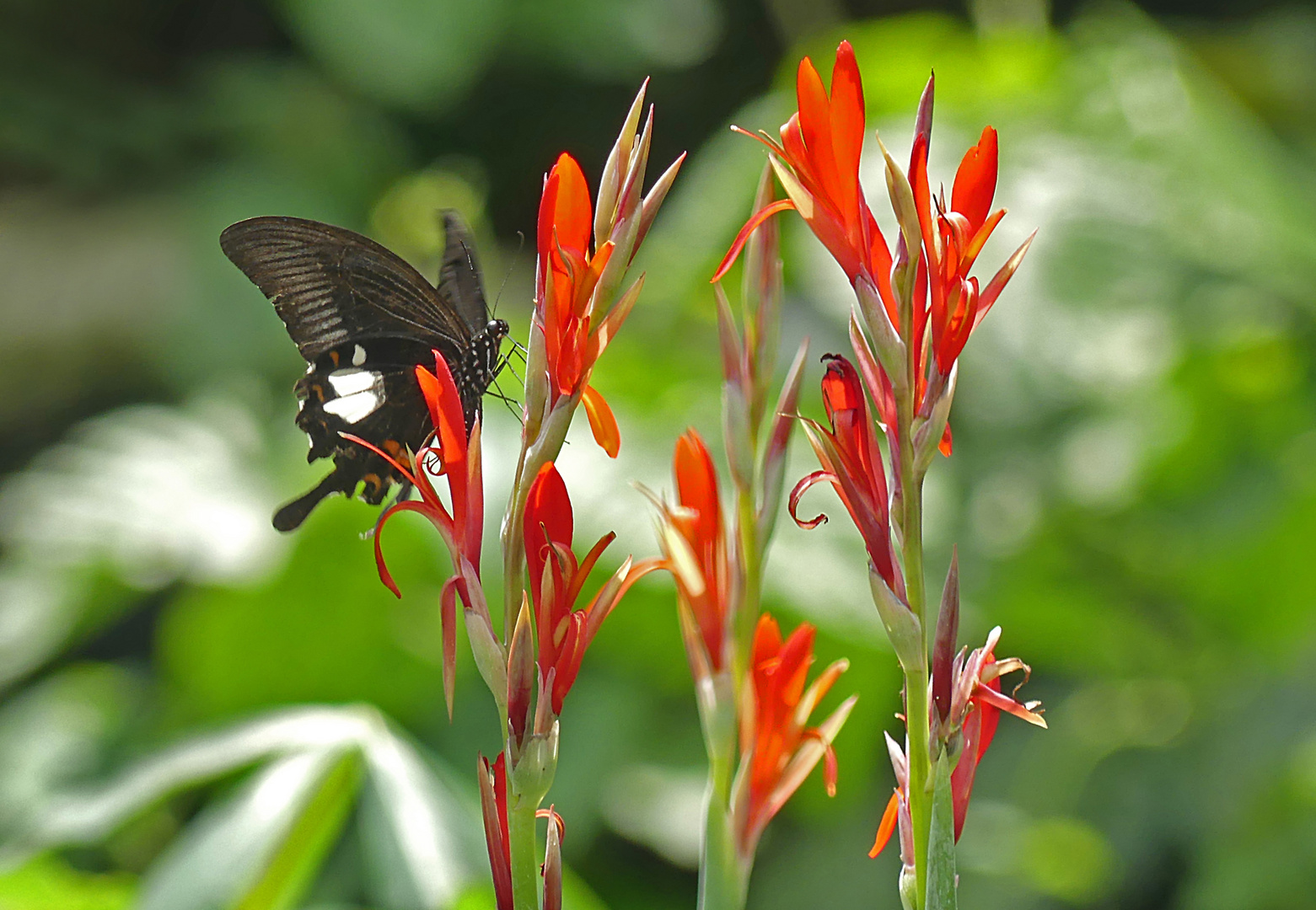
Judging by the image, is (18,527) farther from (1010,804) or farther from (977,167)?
(977,167)

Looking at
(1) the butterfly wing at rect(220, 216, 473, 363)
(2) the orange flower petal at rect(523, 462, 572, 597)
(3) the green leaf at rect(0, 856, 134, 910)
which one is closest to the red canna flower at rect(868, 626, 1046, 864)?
(2) the orange flower petal at rect(523, 462, 572, 597)

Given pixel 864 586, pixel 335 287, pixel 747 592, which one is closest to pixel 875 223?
pixel 747 592

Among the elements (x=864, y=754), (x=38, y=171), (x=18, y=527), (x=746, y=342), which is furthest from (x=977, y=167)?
(x=38, y=171)

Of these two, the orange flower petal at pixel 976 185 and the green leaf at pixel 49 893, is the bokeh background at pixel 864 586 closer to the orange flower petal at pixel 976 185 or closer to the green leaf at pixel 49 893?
the green leaf at pixel 49 893

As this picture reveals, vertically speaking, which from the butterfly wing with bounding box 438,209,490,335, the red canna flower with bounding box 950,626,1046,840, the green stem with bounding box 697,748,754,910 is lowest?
the green stem with bounding box 697,748,754,910

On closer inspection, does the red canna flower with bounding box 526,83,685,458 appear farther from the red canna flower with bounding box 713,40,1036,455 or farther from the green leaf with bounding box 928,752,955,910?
the green leaf with bounding box 928,752,955,910

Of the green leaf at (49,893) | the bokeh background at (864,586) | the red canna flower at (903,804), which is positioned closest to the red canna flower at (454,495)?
the red canna flower at (903,804)

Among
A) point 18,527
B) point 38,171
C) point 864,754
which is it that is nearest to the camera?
point 864,754
